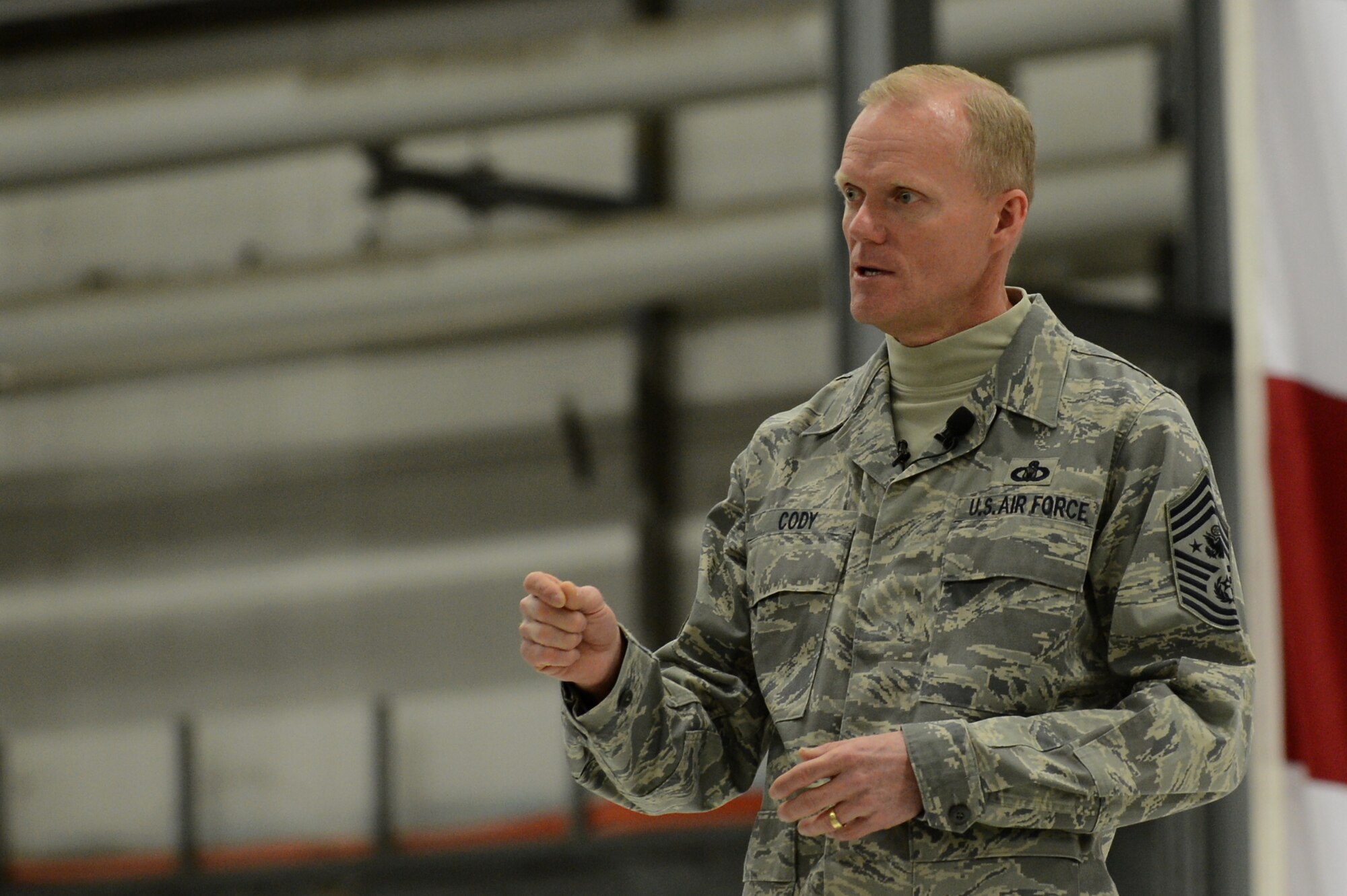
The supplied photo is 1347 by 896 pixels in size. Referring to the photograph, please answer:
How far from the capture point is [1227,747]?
137 centimetres

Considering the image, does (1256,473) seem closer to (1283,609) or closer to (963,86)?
(1283,609)

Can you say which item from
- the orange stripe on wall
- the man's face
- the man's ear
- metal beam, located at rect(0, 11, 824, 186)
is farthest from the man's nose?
the orange stripe on wall

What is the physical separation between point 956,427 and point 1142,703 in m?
0.31

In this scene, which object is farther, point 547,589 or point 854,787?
point 547,589

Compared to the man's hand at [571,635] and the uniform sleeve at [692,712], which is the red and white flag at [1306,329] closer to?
the uniform sleeve at [692,712]

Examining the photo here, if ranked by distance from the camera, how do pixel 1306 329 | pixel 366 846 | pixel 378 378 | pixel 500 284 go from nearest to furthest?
pixel 1306 329 < pixel 500 284 < pixel 366 846 < pixel 378 378

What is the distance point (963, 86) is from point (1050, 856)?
0.69 meters

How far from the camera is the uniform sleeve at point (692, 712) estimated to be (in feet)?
4.96

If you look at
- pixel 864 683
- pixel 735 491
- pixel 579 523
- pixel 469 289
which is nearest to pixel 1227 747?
pixel 864 683

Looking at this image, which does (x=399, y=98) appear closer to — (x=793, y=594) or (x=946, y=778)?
(x=793, y=594)

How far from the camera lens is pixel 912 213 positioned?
1447mm

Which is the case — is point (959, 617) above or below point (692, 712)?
above

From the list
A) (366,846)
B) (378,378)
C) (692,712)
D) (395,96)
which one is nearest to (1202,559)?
(692,712)

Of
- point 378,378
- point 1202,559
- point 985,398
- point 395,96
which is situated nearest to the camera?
point 1202,559
